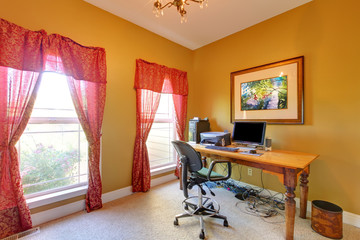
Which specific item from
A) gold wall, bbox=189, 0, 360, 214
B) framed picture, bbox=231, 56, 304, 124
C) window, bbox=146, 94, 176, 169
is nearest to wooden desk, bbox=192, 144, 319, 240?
gold wall, bbox=189, 0, 360, 214

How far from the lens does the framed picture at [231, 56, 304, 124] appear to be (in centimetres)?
220

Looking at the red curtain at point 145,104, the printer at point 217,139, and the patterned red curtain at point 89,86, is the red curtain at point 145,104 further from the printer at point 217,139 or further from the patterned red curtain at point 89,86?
the printer at point 217,139

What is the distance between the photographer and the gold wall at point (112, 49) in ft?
6.13

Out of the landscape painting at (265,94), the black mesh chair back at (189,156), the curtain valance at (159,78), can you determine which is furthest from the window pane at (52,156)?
the landscape painting at (265,94)

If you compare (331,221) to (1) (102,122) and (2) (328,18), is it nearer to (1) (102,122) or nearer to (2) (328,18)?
(2) (328,18)

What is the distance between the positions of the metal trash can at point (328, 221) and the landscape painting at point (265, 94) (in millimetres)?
1308

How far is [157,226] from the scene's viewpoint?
70.2 inches

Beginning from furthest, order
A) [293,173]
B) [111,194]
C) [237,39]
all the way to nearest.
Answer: [237,39], [111,194], [293,173]

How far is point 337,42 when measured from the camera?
1918mm

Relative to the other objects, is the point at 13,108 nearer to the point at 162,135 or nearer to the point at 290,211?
the point at 162,135

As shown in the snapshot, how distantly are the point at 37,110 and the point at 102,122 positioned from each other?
2.37 feet

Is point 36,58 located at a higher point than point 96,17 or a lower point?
lower

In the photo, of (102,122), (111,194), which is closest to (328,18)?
(102,122)

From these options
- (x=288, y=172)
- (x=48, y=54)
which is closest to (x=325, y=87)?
(x=288, y=172)
